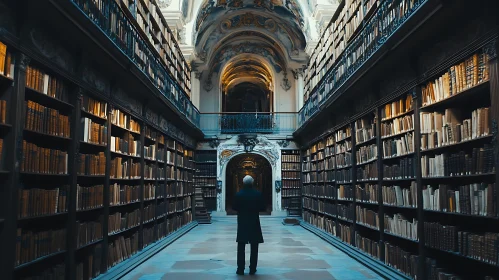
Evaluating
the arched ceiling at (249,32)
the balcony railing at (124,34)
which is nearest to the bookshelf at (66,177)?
the balcony railing at (124,34)

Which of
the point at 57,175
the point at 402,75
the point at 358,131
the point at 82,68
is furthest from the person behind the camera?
the point at 358,131

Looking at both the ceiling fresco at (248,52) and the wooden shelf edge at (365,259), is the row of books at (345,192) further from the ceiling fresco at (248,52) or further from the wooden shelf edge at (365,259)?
the ceiling fresco at (248,52)

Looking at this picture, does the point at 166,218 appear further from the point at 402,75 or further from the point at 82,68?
the point at 402,75

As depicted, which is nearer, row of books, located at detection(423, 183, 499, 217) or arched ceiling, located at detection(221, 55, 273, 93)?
row of books, located at detection(423, 183, 499, 217)

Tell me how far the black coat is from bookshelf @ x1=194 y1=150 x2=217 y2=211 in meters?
11.1

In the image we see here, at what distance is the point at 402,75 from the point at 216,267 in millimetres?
3941

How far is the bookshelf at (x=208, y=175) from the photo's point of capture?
1727cm

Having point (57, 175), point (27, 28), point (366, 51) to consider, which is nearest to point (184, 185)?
point (366, 51)

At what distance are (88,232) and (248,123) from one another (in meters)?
13.0

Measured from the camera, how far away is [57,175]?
476 cm

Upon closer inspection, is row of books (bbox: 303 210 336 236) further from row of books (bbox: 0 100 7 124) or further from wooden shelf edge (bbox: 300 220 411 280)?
row of books (bbox: 0 100 7 124)

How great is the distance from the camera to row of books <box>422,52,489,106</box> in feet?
13.3

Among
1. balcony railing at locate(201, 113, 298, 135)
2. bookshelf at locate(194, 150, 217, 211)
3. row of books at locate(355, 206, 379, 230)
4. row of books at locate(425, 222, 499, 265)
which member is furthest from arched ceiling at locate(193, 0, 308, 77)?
row of books at locate(425, 222, 499, 265)

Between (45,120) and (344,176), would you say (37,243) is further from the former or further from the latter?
(344,176)
